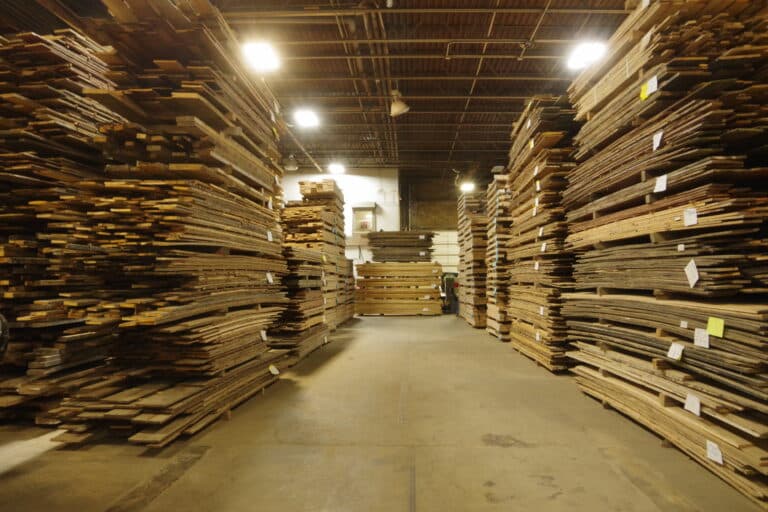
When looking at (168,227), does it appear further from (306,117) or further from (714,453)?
(306,117)

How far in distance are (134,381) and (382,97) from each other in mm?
10592

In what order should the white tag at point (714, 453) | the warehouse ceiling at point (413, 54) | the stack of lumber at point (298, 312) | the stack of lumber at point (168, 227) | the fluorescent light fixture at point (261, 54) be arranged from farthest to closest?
the fluorescent light fixture at point (261, 54), the warehouse ceiling at point (413, 54), the stack of lumber at point (298, 312), the stack of lumber at point (168, 227), the white tag at point (714, 453)

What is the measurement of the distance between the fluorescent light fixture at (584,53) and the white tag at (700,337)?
8.35 meters

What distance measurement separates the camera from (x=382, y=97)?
11781 millimetres

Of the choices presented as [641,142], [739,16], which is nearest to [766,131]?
[641,142]

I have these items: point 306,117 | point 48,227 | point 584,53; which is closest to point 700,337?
point 48,227

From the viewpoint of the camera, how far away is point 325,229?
31.1 feet

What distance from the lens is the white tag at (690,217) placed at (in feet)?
10.2

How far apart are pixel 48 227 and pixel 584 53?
37.5 feet

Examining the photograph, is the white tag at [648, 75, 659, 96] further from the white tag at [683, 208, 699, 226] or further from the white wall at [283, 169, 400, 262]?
the white wall at [283, 169, 400, 262]

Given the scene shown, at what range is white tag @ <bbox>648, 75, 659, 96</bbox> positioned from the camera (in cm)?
364

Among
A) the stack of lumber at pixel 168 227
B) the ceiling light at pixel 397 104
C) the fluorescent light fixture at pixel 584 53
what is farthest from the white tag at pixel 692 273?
the ceiling light at pixel 397 104

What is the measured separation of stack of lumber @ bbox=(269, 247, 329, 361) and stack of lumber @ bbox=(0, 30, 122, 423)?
2.93 m

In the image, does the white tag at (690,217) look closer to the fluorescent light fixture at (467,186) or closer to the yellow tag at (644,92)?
the yellow tag at (644,92)
